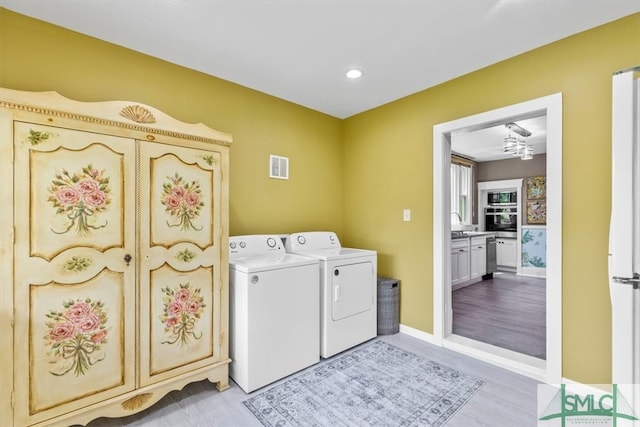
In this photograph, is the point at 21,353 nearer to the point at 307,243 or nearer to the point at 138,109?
the point at 138,109

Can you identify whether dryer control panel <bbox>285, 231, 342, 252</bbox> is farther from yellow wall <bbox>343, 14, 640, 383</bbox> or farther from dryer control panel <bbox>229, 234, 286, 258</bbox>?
yellow wall <bbox>343, 14, 640, 383</bbox>

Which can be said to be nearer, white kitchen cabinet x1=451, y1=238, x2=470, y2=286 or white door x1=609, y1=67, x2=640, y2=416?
white door x1=609, y1=67, x2=640, y2=416

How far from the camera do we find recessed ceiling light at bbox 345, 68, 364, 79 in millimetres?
2520

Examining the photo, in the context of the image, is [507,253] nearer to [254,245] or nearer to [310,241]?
[310,241]

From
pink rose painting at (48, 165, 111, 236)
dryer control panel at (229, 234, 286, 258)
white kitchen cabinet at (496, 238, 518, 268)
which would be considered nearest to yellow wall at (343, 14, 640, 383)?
dryer control panel at (229, 234, 286, 258)

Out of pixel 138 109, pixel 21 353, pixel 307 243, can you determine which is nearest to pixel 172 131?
pixel 138 109

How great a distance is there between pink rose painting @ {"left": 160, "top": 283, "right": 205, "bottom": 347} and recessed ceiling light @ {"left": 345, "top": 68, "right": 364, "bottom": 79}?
7.01 feet

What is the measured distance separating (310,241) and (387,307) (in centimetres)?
105

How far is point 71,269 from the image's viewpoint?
1.54m

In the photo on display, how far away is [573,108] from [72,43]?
3.48 m

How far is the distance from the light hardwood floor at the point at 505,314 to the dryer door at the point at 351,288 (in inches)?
41.7

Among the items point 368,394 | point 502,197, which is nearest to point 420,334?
point 368,394

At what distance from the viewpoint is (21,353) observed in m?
1.41

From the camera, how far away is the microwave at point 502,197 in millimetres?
6488
